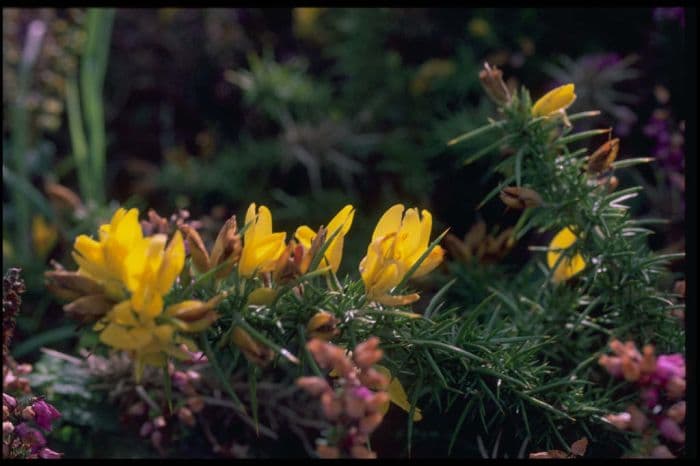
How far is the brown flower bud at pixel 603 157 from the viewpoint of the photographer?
3.41ft

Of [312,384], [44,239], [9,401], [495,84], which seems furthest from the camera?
[44,239]

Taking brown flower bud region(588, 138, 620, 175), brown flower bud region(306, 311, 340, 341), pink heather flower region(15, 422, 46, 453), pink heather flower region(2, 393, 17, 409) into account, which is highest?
brown flower bud region(588, 138, 620, 175)

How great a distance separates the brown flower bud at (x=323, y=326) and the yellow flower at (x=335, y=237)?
9 cm

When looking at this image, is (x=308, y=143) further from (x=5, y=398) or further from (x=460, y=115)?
(x=5, y=398)

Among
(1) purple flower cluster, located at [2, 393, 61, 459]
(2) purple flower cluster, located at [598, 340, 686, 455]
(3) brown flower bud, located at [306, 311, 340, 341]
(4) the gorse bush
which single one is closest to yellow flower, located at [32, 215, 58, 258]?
(4) the gorse bush

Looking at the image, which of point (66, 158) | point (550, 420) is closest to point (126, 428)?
point (550, 420)

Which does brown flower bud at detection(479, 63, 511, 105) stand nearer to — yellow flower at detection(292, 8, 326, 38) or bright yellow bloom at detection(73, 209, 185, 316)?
bright yellow bloom at detection(73, 209, 185, 316)

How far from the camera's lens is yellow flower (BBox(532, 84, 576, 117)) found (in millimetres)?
1027

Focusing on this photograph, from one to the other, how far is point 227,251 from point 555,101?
51 centimetres

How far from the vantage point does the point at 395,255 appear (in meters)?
0.86

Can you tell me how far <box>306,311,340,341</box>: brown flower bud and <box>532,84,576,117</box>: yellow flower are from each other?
1.53ft

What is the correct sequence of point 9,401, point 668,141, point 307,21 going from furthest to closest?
point 307,21 → point 668,141 → point 9,401

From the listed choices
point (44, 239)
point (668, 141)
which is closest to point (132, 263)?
point (668, 141)

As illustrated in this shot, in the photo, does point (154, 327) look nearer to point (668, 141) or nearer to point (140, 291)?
point (140, 291)
